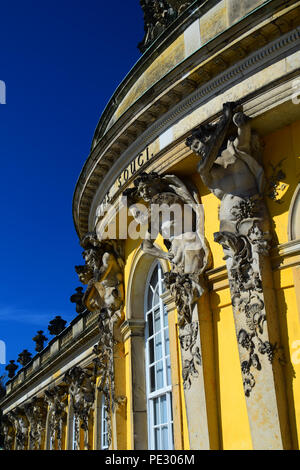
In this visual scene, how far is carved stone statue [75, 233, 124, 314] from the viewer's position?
11.8 meters

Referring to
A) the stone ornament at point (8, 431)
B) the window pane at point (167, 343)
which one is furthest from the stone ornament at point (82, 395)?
the stone ornament at point (8, 431)

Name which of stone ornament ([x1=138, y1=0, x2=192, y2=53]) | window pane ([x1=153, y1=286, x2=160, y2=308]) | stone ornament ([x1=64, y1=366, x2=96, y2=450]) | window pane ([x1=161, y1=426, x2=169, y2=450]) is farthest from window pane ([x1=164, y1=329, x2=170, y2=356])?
stone ornament ([x1=64, y1=366, x2=96, y2=450])

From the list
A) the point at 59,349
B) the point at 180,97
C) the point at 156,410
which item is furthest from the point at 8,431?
the point at 180,97

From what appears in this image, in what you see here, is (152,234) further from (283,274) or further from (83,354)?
(83,354)

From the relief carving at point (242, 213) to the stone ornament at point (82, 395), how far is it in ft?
40.0

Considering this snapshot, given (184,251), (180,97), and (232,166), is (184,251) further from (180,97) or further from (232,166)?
(180,97)

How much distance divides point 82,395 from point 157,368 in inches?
370

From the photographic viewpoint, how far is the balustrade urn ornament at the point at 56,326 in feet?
102

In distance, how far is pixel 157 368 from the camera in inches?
404

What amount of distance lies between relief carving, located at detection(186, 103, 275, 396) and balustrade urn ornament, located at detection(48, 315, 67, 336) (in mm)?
24442

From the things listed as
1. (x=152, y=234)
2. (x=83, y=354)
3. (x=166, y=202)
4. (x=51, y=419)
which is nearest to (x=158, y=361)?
(x=152, y=234)

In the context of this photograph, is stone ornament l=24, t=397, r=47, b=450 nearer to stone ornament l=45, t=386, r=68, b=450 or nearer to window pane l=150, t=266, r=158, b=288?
stone ornament l=45, t=386, r=68, b=450

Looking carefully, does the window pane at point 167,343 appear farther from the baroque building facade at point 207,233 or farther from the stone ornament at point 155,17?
the stone ornament at point 155,17
